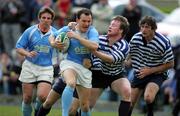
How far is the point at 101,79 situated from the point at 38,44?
1.33 meters

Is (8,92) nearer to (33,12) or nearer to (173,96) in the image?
(33,12)

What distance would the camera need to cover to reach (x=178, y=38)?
2436cm

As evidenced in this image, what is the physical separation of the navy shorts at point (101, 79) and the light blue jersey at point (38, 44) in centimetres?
97

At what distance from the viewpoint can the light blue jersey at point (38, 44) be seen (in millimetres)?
15953

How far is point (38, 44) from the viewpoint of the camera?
16.0 metres

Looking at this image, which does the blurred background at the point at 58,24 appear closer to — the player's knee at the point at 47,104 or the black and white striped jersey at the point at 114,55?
the black and white striped jersey at the point at 114,55

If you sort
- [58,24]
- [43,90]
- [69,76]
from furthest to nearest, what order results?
[58,24] → [43,90] → [69,76]

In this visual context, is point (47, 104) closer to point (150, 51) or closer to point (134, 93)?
point (134, 93)

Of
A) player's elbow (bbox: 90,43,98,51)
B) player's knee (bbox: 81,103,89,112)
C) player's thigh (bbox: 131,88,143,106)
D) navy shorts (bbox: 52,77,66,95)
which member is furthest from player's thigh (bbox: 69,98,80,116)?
player's elbow (bbox: 90,43,98,51)

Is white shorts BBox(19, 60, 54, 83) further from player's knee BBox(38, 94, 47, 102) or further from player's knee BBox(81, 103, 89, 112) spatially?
player's knee BBox(81, 103, 89, 112)

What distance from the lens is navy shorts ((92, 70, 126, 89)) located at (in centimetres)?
1570

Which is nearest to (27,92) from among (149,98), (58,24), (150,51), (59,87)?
(59,87)

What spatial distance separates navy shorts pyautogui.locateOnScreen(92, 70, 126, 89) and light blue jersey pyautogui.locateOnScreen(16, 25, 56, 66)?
3.18ft

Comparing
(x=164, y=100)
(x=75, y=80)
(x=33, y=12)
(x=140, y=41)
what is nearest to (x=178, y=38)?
(x=164, y=100)
